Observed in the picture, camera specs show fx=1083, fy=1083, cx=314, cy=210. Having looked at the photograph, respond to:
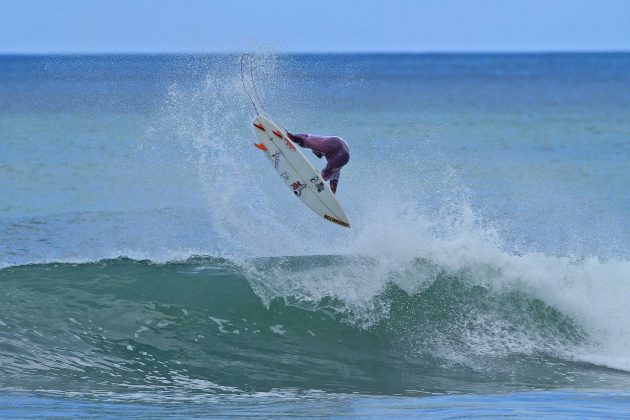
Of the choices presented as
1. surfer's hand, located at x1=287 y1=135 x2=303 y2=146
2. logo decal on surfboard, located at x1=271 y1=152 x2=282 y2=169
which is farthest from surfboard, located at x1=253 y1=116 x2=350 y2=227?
surfer's hand, located at x1=287 y1=135 x2=303 y2=146

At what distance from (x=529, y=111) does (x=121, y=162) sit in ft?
98.4

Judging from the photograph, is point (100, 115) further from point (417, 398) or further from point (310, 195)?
point (417, 398)

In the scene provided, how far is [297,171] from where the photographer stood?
1393 cm

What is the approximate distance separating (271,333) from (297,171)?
218cm

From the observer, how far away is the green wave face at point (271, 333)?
38.8 feet

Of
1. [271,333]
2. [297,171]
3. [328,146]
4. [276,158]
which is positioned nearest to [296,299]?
[271,333]

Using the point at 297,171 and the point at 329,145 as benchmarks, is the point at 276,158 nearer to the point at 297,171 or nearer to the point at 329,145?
the point at 297,171

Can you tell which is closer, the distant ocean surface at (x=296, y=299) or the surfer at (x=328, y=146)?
the distant ocean surface at (x=296, y=299)

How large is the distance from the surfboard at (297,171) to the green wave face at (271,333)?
789 millimetres

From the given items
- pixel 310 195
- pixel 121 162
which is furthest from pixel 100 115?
pixel 310 195

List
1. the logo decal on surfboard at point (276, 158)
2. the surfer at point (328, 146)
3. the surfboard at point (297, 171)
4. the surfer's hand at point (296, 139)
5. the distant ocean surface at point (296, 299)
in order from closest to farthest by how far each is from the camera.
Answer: the distant ocean surface at point (296, 299), the surfer at point (328, 146), the surfer's hand at point (296, 139), the surfboard at point (297, 171), the logo decal on surfboard at point (276, 158)

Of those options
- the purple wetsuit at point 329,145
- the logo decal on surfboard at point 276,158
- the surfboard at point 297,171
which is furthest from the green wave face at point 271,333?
the purple wetsuit at point 329,145

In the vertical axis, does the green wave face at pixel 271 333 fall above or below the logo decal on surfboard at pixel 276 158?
below

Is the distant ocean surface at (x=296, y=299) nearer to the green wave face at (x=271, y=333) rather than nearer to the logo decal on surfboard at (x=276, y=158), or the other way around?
the green wave face at (x=271, y=333)
